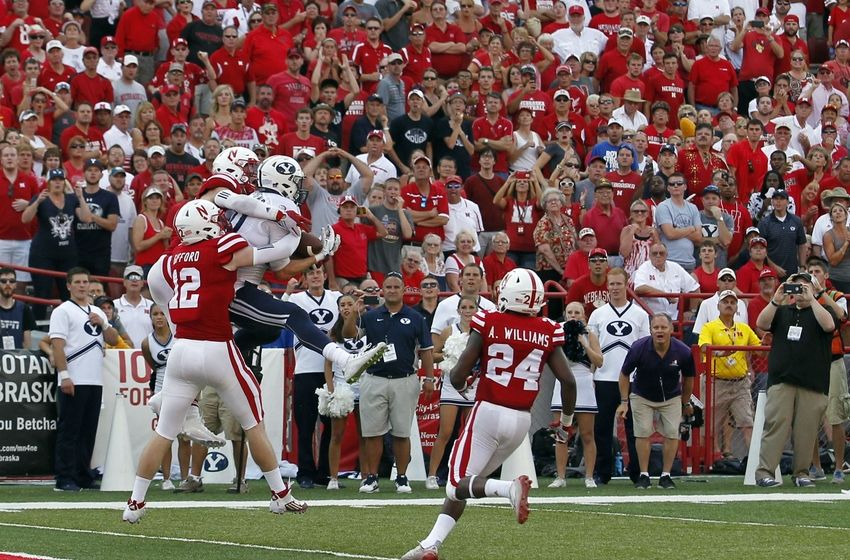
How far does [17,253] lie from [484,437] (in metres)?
8.99

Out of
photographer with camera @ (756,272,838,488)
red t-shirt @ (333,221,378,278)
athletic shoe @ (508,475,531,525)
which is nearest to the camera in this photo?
athletic shoe @ (508,475,531,525)

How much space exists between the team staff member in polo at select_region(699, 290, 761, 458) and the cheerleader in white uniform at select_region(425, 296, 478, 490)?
258 cm

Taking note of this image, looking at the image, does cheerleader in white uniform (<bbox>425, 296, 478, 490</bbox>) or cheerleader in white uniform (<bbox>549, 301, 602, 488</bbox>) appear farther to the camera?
cheerleader in white uniform (<bbox>549, 301, 602, 488</bbox>)

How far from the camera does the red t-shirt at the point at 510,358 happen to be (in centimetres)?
882

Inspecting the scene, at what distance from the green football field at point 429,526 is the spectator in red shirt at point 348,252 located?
10.8 feet

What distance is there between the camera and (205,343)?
31.5ft

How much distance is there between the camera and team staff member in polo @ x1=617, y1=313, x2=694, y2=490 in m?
14.2

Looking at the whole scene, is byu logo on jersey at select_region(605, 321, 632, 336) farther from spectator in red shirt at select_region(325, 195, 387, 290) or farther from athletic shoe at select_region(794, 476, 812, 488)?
spectator in red shirt at select_region(325, 195, 387, 290)

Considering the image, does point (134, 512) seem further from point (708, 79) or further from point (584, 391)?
point (708, 79)

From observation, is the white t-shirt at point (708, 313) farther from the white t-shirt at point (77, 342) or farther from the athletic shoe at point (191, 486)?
the white t-shirt at point (77, 342)

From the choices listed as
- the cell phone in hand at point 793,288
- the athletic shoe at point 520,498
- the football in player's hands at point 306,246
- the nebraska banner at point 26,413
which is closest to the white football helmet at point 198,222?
the football in player's hands at point 306,246

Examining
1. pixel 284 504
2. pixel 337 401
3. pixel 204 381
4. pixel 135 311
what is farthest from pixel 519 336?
pixel 135 311

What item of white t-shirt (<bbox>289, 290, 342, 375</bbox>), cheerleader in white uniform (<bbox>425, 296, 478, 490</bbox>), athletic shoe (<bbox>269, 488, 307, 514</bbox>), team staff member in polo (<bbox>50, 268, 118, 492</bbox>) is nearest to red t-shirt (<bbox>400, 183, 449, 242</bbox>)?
white t-shirt (<bbox>289, 290, 342, 375</bbox>)

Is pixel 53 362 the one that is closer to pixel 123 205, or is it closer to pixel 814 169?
pixel 123 205
